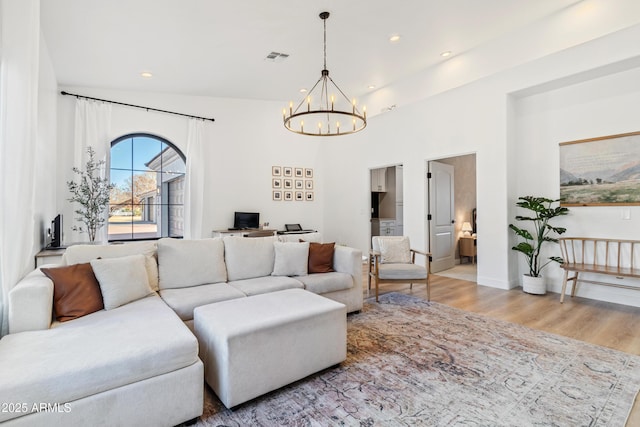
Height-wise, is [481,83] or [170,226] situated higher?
[481,83]

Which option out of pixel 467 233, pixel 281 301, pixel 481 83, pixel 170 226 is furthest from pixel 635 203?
pixel 170 226

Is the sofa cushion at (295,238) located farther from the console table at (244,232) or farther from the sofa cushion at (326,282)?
the console table at (244,232)

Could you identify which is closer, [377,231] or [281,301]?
[281,301]

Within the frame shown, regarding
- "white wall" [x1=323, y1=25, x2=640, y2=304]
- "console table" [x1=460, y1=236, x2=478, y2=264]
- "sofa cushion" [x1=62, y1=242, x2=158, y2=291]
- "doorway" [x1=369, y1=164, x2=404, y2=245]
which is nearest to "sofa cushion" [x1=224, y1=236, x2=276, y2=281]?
"sofa cushion" [x1=62, y1=242, x2=158, y2=291]

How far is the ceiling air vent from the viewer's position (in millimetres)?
4371

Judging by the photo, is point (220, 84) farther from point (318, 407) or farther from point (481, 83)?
point (318, 407)

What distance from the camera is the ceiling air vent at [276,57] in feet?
14.3

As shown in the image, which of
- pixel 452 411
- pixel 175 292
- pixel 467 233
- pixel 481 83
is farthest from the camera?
pixel 467 233

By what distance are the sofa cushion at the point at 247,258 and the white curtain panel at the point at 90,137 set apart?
2929 millimetres

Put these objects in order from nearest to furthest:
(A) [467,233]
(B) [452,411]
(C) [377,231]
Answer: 1. (B) [452,411]
2. (A) [467,233]
3. (C) [377,231]

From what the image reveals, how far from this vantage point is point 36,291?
1.97 meters

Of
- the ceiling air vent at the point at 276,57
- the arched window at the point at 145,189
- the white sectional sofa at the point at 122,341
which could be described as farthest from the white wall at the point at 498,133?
the arched window at the point at 145,189

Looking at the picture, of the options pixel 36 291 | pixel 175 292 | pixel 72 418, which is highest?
pixel 36 291

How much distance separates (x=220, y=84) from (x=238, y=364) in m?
4.92
